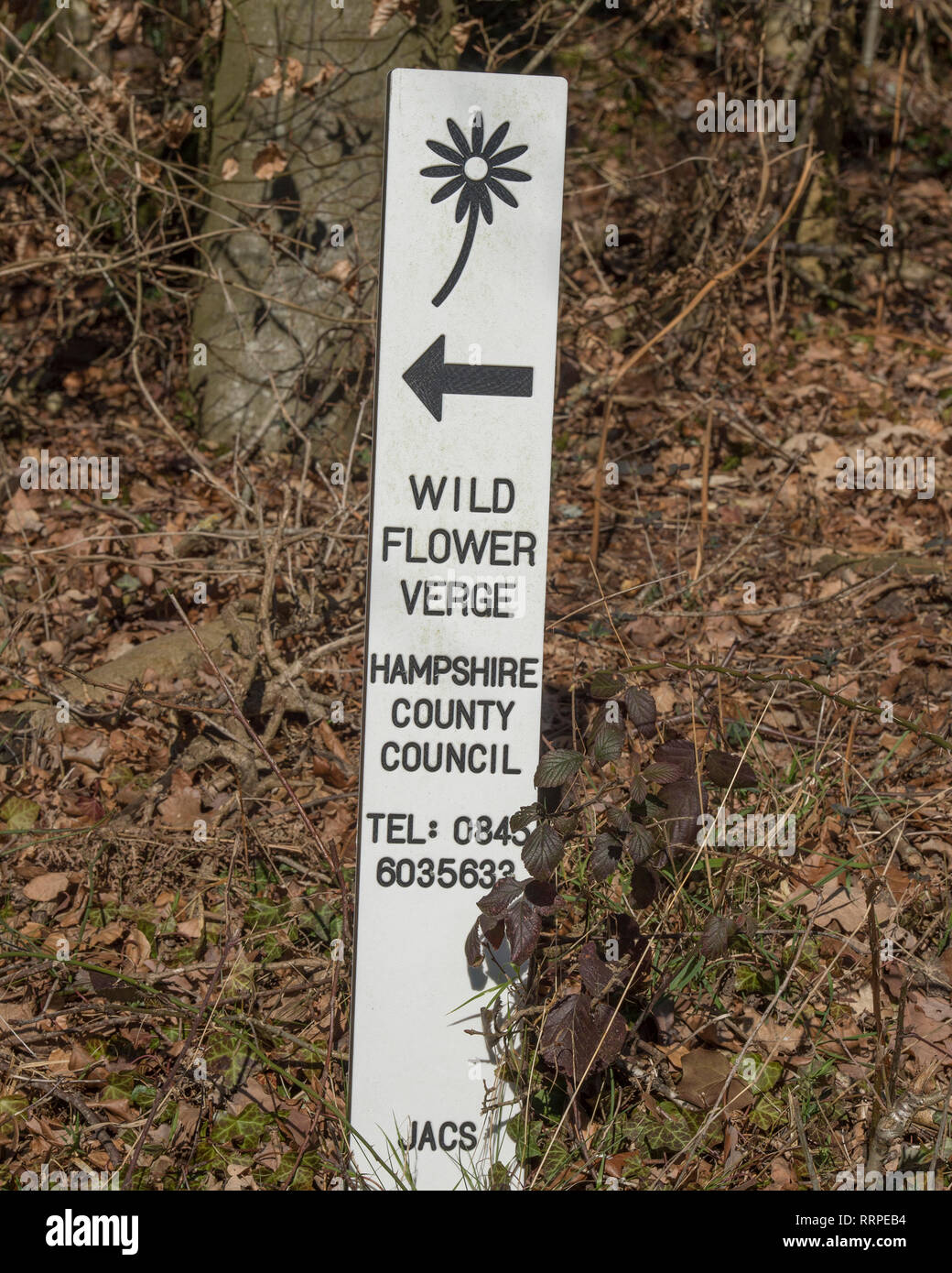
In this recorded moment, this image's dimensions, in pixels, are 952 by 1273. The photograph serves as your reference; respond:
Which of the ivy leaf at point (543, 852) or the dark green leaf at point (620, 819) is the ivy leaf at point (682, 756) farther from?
the ivy leaf at point (543, 852)

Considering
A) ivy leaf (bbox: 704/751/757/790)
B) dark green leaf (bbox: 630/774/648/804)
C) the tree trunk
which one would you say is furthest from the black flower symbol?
the tree trunk

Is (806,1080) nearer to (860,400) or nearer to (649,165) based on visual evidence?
(860,400)

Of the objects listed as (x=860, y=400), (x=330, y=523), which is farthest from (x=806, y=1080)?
(x=860, y=400)

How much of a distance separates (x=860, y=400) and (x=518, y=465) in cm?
405

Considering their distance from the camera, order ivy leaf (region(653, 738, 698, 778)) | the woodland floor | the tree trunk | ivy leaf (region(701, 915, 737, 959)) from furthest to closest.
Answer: the tree trunk → the woodland floor → ivy leaf (region(653, 738, 698, 778)) → ivy leaf (region(701, 915, 737, 959))

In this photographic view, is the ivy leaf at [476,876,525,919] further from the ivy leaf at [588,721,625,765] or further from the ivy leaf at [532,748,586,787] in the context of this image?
the ivy leaf at [588,721,625,765]

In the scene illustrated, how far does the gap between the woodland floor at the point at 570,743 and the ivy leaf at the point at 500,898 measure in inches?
12.7

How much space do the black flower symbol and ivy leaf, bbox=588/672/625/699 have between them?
2.92 feet

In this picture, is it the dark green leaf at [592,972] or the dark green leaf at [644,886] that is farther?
the dark green leaf at [644,886]

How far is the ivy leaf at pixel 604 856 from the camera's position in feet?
7.72

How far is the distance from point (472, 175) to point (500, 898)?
1531mm

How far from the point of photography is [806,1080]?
8.70ft

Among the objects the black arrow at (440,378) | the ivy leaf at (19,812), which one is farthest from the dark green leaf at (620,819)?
the ivy leaf at (19,812)

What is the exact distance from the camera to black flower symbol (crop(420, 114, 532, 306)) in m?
2.33
